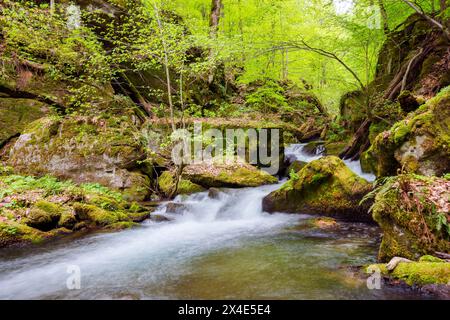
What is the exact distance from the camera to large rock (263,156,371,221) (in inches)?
259

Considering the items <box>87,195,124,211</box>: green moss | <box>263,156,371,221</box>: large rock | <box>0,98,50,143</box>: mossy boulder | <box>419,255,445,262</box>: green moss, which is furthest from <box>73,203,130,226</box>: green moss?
<box>419,255,445,262</box>: green moss

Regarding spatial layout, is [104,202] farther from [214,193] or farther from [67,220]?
[214,193]

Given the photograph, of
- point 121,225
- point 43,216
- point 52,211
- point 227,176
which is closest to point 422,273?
point 121,225

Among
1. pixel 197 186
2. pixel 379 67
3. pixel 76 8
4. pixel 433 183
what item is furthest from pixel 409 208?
pixel 76 8

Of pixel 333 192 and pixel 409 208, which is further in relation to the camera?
pixel 333 192

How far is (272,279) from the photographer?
12.3ft

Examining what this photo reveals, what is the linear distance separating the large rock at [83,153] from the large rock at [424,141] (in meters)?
7.75

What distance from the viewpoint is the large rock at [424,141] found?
525 centimetres

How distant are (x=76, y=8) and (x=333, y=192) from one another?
12567mm

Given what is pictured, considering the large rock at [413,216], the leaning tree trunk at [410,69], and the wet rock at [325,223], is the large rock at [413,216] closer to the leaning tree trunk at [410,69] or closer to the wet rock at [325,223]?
the wet rock at [325,223]

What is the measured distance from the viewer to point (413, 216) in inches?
140

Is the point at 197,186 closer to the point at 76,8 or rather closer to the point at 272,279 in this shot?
the point at 272,279

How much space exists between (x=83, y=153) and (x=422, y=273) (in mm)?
10400
